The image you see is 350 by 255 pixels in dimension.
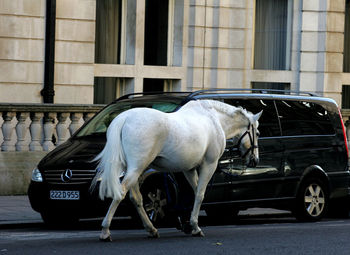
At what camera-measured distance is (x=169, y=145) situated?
11734mm

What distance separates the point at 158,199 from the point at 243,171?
1.60 m

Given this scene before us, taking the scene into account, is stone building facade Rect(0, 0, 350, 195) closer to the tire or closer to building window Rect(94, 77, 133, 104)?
building window Rect(94, 77, 133, 104)

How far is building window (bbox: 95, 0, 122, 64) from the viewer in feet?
72.2

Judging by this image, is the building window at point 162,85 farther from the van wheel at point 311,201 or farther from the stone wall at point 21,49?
the van wheel at point 311,201

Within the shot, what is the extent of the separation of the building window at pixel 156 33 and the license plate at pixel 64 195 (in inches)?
366

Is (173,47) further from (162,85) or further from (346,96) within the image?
(346,96)

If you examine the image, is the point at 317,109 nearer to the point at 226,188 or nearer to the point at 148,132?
the point at 226,188

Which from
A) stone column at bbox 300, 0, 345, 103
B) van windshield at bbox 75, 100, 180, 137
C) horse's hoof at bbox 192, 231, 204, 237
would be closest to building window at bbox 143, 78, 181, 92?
stone column at bbox 300, 0, 345, 103

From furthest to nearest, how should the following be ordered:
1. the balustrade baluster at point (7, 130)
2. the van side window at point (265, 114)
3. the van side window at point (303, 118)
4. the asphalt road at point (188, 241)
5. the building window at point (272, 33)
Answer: the building window at point (272, 33) < the balustrade baluster at point (7, 130) < the van side window at point (303, 118) < the van side window at point (265, 114) < the asphalt road at point (188, 241)

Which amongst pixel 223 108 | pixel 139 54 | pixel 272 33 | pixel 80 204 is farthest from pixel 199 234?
pixel 272 33

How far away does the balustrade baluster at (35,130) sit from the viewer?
17.9 m

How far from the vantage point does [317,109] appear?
51.9 feet

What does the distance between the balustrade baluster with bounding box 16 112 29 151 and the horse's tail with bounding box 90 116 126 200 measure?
6.49m

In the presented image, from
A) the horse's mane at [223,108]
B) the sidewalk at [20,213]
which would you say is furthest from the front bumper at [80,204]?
the horse's mane at [223,108]
